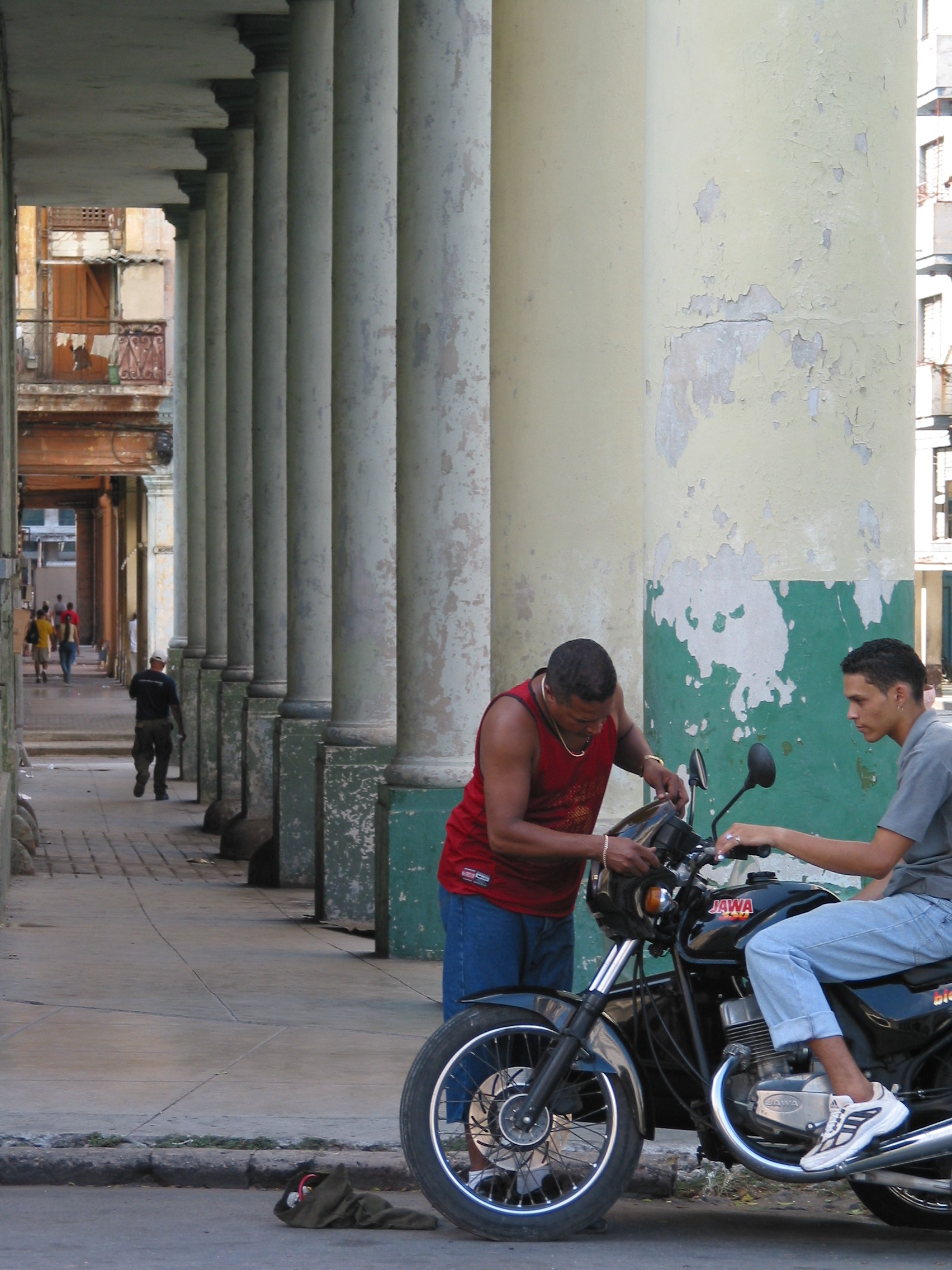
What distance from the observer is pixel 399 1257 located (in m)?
5.38

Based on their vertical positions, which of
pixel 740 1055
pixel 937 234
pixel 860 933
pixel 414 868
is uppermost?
pixel 937 234

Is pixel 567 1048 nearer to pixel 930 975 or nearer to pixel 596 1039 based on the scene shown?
pixel 596 1039

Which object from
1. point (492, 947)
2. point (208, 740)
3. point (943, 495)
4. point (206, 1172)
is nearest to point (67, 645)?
point (943, 495)

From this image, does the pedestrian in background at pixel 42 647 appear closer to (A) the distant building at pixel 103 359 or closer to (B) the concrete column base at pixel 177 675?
(A) the distant building at pixel 103 359

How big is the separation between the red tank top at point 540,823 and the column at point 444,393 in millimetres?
5237

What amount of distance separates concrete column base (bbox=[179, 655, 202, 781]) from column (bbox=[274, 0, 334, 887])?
32.2 feet

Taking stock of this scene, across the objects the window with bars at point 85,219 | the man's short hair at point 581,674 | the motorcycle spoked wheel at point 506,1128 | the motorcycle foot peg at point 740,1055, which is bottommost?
the motorcycle spoked wheel at point 506,1128

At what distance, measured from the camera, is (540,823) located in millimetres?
5824

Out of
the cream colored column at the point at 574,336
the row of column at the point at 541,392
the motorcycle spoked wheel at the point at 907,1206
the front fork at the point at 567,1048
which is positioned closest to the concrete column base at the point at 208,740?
the row of column at the point at 541,392

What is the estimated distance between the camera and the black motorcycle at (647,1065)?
5.38m

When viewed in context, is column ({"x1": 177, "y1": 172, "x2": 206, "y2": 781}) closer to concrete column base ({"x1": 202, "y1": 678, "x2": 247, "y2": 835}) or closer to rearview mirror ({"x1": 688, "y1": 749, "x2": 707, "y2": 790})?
concrete column base ({"x1": 202, "y1": 678, "x2": 247, "y2": 835})

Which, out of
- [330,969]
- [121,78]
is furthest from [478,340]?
[121,78]

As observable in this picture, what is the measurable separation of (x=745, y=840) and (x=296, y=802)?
10.3 metres

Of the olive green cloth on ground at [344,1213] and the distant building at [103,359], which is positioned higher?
the distant building at [103,359]
